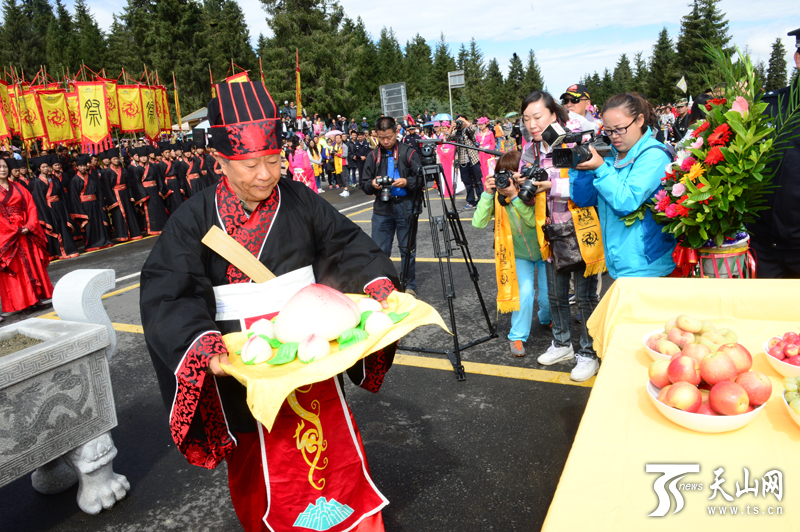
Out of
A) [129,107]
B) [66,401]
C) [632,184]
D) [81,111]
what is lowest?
[66,401]

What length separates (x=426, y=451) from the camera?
3203 millimetres

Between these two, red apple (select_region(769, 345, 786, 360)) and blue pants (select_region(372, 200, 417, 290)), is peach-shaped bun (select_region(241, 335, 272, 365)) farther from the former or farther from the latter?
blue pants (select_region(372, 200, 417, 290))

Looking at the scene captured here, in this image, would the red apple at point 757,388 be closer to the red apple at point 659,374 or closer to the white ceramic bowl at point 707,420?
the white ceramic bowl at point 707,420

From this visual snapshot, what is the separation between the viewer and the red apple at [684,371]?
1.54 metres

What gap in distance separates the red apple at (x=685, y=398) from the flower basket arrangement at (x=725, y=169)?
1.39m

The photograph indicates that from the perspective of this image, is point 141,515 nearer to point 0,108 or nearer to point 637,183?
point 637,183

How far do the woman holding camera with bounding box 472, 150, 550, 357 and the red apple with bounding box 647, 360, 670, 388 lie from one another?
2.36 metres

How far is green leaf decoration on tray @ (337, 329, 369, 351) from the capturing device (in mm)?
1722

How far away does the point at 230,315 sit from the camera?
2182mm

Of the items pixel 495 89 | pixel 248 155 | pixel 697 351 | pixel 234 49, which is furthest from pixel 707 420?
pixel 495 89

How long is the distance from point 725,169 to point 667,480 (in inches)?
→ 69.0

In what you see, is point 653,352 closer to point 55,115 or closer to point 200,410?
point 200,410

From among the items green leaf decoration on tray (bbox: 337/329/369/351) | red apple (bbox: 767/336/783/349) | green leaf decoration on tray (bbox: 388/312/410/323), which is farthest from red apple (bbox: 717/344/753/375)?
green leaf decoration on tray (bbox: 337/329/369/351)

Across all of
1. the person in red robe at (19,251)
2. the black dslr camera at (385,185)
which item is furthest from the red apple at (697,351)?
the person in red robe at (19,251)
